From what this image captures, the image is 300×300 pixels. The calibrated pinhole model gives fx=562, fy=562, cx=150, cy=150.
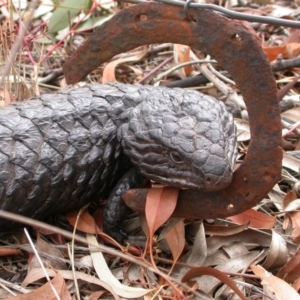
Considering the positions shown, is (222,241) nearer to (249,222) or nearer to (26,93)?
(249,222)

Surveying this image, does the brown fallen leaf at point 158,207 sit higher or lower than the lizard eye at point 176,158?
lower

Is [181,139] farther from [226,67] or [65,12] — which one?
[65,12]

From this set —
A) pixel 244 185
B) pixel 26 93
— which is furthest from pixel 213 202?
pixel 26 93

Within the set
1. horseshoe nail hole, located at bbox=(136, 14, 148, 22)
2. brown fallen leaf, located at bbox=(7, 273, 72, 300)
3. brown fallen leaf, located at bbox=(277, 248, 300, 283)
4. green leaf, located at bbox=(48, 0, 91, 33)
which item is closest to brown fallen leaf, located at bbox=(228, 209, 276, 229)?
brown fallen leaf, located at bbox=(277, 248, 300, 283)

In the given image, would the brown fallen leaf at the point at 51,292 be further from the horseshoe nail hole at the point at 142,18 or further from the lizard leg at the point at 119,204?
the horseshoe nail hole at the point at 142,18

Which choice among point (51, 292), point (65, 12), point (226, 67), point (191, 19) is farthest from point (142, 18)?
point (65, 12)

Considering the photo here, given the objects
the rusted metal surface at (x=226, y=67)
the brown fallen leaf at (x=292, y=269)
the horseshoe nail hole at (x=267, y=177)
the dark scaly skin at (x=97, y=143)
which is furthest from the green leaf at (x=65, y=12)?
the brown fallen leaf at (x=292, y=269)

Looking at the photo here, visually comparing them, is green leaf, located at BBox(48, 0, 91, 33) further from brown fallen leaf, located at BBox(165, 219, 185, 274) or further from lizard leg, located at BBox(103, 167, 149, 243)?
brown fallen leaf, located at BBox(165, 219, 185, 274)
